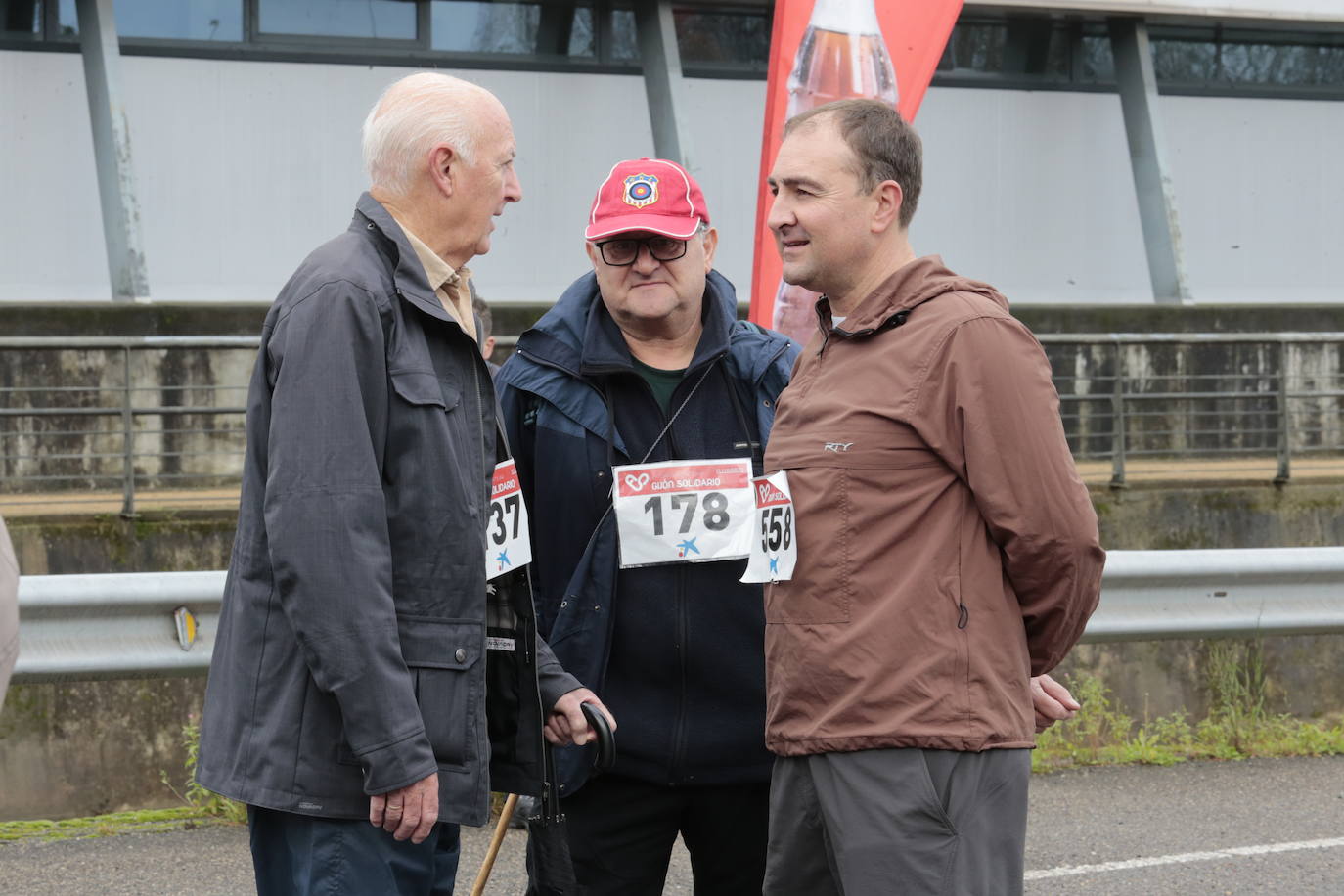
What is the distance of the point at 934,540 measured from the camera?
9.45 ft

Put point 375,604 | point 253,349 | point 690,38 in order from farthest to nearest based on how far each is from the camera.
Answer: point 690,38 < point 253,349 < point 375,604

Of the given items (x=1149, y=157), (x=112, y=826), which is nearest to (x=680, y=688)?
(x=112, y=826)

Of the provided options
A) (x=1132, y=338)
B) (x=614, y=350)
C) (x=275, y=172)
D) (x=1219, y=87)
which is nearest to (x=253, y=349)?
(x=275, y=172)

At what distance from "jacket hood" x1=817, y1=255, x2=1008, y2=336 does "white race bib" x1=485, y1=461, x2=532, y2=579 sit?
0.81 metres

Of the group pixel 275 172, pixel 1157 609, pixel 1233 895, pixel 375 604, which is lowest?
pixel 1233 895

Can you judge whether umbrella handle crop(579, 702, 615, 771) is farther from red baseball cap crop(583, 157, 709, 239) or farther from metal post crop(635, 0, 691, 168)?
metal post crop(635, 0, 691, 168)

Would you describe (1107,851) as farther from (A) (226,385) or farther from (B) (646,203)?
(A) (226,385)

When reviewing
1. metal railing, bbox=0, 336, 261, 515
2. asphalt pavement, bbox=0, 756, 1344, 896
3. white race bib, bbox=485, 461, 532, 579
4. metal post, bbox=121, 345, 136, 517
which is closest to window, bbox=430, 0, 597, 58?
metal railing, bbox=0, 336, 261, 515

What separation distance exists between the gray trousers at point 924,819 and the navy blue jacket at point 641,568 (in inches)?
30.6

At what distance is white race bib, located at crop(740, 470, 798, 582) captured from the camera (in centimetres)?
302

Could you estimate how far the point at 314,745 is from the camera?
279 cm

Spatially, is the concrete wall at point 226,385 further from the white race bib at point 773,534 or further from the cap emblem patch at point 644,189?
the white race bib at point 773,534

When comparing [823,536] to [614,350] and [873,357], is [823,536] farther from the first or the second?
[614,350]

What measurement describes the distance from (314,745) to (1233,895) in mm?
3404
